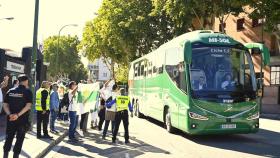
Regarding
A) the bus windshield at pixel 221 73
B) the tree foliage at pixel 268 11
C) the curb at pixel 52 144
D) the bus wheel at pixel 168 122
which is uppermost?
the tree foliage at pixel 268 11

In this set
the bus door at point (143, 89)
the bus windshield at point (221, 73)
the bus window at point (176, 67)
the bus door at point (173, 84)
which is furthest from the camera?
the bus door at point (143, 89)

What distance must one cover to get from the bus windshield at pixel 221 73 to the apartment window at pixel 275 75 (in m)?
28.5

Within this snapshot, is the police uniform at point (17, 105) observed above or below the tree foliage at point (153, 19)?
below

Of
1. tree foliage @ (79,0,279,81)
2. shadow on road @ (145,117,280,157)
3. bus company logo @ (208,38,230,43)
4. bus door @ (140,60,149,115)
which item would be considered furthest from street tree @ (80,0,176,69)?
bus company logo @ (208,38,230,43)

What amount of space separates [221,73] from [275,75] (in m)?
29.6

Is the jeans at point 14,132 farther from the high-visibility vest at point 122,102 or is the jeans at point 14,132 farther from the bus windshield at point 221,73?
the bus windshield at point 221,73

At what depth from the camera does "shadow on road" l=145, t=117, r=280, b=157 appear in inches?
509

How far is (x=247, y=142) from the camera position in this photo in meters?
14.8

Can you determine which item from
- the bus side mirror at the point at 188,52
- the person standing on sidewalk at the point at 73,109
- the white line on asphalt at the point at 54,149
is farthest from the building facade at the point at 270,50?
the white line on asphalt at the point at 54,149

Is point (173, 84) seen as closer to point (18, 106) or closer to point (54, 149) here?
point (54, 149)

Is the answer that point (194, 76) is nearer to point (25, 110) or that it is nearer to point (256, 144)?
point (256, 144)

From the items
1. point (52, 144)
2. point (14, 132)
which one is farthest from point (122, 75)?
point (14, 132)

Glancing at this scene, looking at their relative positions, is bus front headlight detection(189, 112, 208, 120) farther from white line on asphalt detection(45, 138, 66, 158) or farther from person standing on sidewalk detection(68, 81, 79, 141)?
white line on asphalt detection(45, 138, 66, 158)

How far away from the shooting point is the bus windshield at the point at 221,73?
14.6 meters
